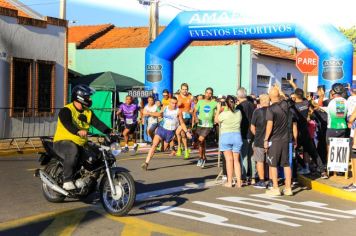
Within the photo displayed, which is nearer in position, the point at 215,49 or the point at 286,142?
the point at 286,142

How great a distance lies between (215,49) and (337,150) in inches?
778

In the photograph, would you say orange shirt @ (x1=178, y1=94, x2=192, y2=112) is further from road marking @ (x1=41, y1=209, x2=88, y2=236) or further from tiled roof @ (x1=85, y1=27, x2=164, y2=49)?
tiled roof @ (x1=85, y1=27, x2=164, y2=49)

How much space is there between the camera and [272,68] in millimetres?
31156

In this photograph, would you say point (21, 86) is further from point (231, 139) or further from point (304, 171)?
point (304, 171)

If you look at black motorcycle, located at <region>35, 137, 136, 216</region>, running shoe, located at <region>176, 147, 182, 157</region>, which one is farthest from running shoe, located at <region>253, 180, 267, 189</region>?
running shoe, located at <region>176, 147, 182, 157</region>

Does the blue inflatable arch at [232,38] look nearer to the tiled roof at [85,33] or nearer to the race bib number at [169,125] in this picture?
the race bib number at [169,125]

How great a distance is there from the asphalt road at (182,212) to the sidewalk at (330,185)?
7.8 inches

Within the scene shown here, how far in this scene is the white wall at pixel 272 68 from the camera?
29.4 meters

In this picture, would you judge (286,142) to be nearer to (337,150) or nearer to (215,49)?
(337,150)

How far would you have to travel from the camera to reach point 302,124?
11.2 m

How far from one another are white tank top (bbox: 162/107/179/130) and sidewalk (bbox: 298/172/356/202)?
3120mm

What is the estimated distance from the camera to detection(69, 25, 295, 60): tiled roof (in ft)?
103

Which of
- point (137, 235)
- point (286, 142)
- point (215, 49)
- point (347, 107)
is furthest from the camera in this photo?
point (215, 49)

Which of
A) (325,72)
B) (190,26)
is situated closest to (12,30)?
(190,26)
